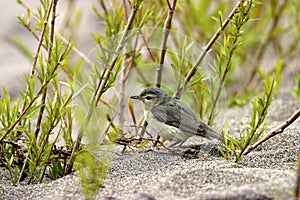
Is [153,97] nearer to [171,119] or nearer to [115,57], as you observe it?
[171,119]

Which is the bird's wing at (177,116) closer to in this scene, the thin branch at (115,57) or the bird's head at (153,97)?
the bird's head at (153,97)

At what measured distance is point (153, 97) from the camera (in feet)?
11.8

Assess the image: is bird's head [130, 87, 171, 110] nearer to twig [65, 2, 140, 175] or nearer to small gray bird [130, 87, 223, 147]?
small gray bird [130, 87, 223, 147]

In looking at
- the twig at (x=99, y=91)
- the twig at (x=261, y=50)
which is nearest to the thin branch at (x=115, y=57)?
the twig at (x=99, y=91)

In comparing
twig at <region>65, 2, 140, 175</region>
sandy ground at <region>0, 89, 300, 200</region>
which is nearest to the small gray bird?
sandy ground at <region>0, 89, 300, 200</region>

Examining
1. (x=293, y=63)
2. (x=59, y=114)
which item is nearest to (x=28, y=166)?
(x=59, y=114)

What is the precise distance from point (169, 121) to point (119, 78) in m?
0.69

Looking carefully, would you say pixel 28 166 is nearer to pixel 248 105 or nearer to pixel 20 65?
pixel 248 105

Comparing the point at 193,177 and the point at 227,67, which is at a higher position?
the point at 227,67

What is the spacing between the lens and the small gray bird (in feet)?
11.6

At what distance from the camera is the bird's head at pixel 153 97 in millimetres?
3548

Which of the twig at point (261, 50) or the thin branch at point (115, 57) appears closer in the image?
the thin branch at point (115, 57)

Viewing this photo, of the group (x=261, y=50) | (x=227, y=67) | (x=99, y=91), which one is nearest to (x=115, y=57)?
(x=99, y=91)

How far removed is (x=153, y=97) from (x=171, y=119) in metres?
0.18
